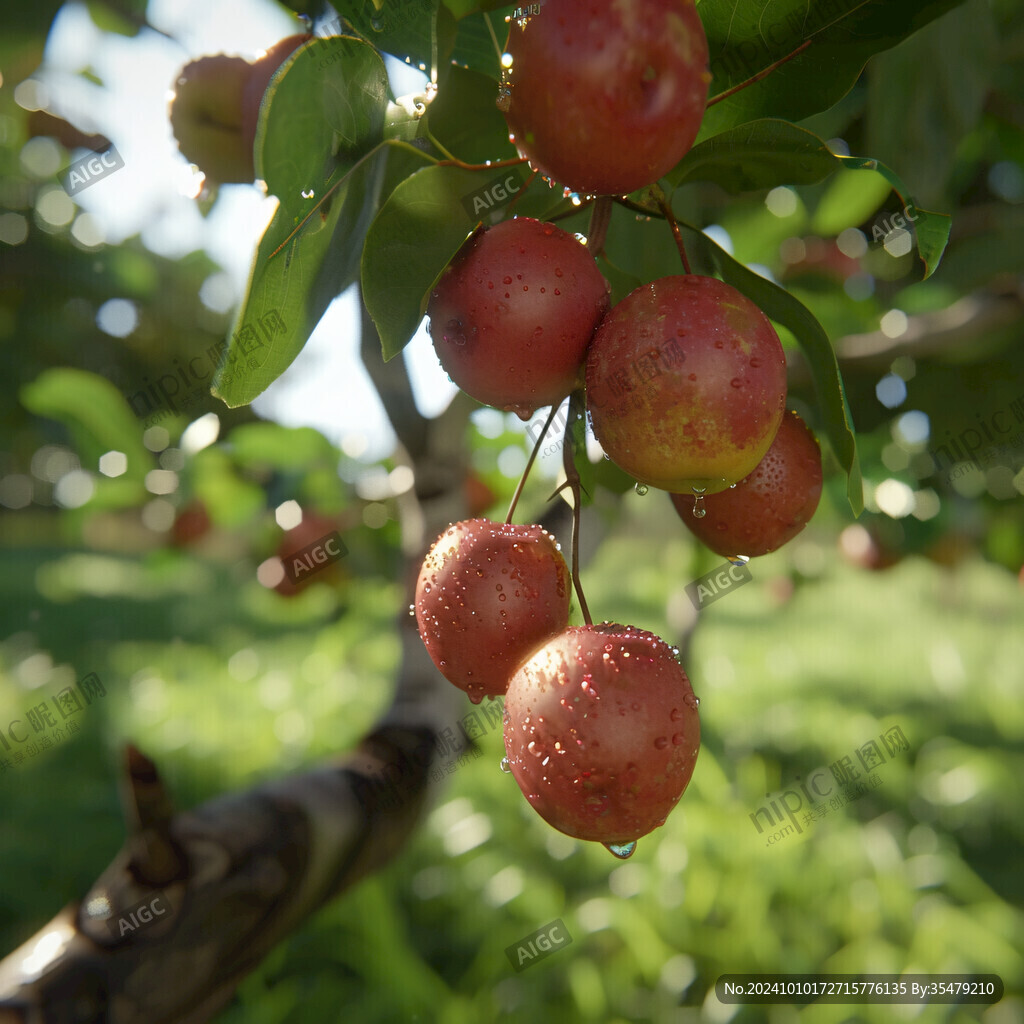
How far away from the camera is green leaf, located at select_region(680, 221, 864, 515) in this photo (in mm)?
654

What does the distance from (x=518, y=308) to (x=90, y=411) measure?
1541mm

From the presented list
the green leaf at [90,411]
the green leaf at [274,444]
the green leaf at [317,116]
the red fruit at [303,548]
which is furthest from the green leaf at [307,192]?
the red fruit at [303,548]

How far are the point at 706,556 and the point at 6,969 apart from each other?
1820 millimetres

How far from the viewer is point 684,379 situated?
57cm

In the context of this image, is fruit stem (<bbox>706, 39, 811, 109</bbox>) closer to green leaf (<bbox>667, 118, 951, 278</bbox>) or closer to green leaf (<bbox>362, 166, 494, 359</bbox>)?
green leaf (<bbox>667, 118, 951, 278</bbox>)

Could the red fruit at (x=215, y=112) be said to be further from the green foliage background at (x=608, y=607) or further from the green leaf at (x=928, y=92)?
the green leaf at (x=928, y=92)

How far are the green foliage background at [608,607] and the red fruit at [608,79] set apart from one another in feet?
0.22

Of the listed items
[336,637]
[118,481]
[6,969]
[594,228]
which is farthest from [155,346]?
[594,228]

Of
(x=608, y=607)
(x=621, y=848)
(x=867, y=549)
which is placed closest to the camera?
(x=621, y=848)

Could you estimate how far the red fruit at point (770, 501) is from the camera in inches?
28.5

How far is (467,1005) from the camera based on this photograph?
2957mm

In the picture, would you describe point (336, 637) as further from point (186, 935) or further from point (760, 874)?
point (186, 935)

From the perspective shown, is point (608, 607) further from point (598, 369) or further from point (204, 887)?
point (598, 369)

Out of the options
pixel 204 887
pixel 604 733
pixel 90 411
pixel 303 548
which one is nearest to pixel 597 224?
pixel 604 733
